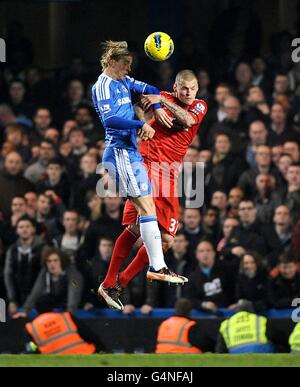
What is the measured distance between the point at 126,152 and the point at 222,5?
1086 cm

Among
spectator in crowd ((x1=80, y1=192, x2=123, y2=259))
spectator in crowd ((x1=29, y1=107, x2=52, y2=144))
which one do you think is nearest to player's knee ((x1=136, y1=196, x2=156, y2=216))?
spectator in crowd ((x1=80, y1=192, x2=123, y2=259))

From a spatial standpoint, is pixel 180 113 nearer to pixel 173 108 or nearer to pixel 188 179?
pixel 173 108

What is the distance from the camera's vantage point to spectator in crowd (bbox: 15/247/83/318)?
16.6 meters

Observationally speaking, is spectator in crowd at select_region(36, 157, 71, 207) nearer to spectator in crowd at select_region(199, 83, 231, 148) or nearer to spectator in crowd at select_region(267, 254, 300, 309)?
spectator in crowd at select_region(199, 83, 231, 148)

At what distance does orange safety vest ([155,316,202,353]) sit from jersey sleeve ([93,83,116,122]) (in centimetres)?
364

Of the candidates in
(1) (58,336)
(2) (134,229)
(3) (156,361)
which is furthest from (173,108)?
(1) (58,336)

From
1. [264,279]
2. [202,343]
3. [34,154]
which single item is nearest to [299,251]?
[264,279]

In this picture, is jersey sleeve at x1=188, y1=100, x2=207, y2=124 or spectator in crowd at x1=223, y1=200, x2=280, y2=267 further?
spectator in crowd at x1=223, y1=200, x2=280, y2=267

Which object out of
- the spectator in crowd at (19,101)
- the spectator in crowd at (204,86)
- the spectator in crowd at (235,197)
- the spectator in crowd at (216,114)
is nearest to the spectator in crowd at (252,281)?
the spectator in crowd at (235,197)

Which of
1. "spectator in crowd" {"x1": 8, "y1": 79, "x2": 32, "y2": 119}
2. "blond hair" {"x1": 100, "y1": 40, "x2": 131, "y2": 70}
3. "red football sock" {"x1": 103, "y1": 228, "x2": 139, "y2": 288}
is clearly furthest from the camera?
"spectator in crowd" {"x1": 8, "y1": 79, "x2": 32, "y2": 119}

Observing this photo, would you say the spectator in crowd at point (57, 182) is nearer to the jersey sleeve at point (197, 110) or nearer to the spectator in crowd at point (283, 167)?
the spectator in crowd at point (283, 167)

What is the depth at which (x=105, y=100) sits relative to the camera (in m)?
12.4

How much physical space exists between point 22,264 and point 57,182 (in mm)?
1652

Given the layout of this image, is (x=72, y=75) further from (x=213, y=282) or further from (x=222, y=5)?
(x=213, y=282)
